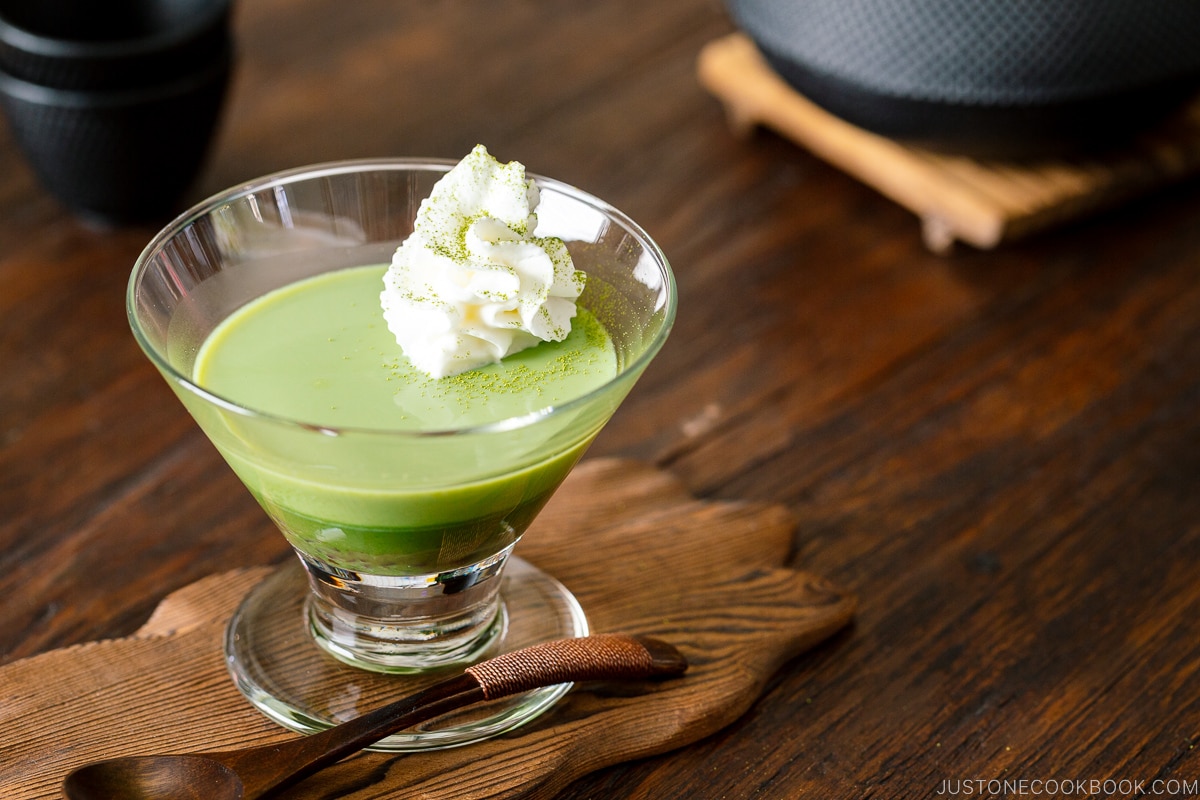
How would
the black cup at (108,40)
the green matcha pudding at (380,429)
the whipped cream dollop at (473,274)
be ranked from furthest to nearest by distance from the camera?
the black cup at (108,40)
the whipped cream dollop at (473,274)
the green matcha pudding at (380,429)

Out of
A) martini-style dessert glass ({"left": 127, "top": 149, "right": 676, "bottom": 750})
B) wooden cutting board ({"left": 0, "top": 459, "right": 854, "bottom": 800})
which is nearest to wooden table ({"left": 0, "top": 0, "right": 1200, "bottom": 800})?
wooden cutting board ({"left": 0, "top": 459, "right": 854, "bottom": 800})

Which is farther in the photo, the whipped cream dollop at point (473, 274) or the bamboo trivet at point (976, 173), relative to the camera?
the bamboo trivet at point (976, 173)

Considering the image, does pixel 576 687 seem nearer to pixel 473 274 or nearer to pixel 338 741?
pixel 338 741

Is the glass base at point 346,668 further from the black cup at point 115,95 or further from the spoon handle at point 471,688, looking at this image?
the black cup at point 115,95

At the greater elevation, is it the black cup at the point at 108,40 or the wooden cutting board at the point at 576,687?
the black cup at the point at 108,40

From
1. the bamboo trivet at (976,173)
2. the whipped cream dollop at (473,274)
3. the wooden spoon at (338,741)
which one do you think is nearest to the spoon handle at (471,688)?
the wooden spoon at (338,741)

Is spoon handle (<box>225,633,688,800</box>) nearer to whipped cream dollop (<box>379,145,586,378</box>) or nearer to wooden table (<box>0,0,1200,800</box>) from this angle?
wooden table (<box>0,0,1200,800</box>)

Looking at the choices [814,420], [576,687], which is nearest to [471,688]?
[576,687]
